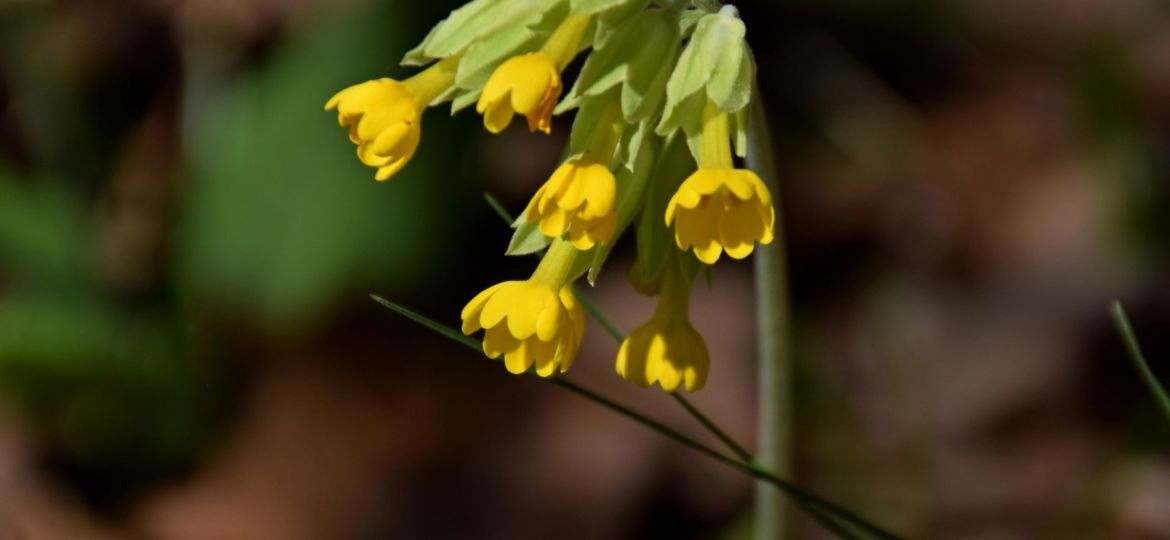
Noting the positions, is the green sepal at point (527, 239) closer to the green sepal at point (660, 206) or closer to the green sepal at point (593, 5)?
the green sepal at point (660, 206)

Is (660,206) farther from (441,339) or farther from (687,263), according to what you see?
(441,339)

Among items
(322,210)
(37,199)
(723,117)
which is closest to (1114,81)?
(322,210)

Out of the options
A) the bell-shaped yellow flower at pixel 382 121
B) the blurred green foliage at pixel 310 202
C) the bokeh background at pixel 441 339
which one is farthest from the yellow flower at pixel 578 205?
the blurred green foliage at pixel 310 202

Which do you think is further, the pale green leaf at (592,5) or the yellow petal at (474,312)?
the yellow petal at (474,312)

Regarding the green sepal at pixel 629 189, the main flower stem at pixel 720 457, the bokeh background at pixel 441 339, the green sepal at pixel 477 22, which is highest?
the green sepal at pixel 477 22

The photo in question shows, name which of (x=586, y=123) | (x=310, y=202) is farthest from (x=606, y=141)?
(x=310, y=202)

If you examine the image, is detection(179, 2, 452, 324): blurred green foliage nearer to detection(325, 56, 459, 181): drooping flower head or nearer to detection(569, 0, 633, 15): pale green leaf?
detection(325, 56, 459, 181): drooping flower head
